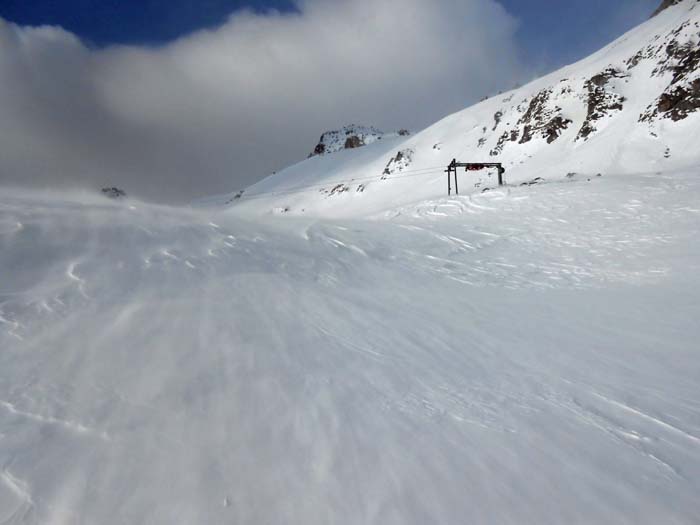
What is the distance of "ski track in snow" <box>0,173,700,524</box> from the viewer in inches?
71.3

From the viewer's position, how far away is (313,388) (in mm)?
2744

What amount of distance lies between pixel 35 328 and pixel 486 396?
12.5 ft

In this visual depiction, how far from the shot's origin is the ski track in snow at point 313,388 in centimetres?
181

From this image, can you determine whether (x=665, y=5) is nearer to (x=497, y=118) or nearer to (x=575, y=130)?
(x=497, y=118)

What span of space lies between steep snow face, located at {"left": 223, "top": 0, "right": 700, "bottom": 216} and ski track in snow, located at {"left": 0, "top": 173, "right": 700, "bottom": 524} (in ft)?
75.9

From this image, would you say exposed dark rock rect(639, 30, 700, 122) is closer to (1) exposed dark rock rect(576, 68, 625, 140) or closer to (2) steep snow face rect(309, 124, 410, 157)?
(1) exposed dark rock rect(576, 68, 625, 140)

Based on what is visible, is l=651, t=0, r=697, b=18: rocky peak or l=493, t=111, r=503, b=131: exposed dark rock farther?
l=493, t=111, r=503, b=131: exposed dark rock

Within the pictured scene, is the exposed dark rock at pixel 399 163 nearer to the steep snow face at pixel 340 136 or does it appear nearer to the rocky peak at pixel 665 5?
the rocky peak at pixel 665 5

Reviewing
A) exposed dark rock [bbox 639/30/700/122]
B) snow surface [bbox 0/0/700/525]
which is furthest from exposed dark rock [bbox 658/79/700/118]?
snow surface [bbox 0/0/700/525]

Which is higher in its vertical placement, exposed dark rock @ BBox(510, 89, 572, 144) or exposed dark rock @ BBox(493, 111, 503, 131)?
exposed dark rock @ BBox(493, 111, 503, 131)

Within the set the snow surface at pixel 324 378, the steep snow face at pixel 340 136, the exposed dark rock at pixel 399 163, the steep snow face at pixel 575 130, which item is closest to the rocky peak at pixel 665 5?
the steep snow face at pixel 575 130

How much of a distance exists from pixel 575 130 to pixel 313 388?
39.1m

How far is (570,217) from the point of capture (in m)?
11.4

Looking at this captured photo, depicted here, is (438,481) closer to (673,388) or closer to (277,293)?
(673,388)
